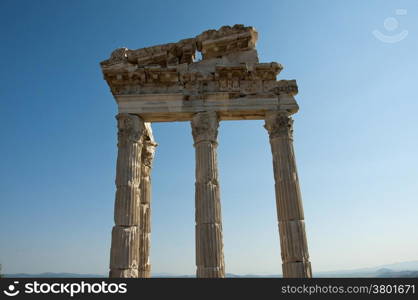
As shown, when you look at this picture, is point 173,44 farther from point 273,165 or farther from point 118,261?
point 118,261

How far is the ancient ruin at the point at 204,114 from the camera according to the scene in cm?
1517

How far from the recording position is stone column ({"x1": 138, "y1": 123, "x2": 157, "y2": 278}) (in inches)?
743

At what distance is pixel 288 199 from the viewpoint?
51.9 feet

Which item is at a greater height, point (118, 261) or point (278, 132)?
point (278, 132)

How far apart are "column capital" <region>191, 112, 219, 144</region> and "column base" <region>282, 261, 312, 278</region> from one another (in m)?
6.89

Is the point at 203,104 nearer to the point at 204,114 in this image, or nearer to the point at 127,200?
the point at 204,114

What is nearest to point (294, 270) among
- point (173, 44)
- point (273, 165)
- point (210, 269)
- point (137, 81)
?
point (210, 269)

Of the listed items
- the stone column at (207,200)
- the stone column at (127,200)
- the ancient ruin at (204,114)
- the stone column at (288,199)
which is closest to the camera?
the stone column at (207,200)

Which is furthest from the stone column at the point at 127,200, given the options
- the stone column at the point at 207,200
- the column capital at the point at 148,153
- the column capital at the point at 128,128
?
the stone column at the point at 207,200

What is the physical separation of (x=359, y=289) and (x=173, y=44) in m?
14.9

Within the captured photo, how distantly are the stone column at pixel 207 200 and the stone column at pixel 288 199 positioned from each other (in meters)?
2.87

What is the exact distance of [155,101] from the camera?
17.8 meters

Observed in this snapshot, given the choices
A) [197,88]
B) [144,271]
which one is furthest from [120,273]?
[197,88]

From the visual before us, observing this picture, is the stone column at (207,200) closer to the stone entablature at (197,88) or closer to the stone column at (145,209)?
the stone entablature at (197,88)
